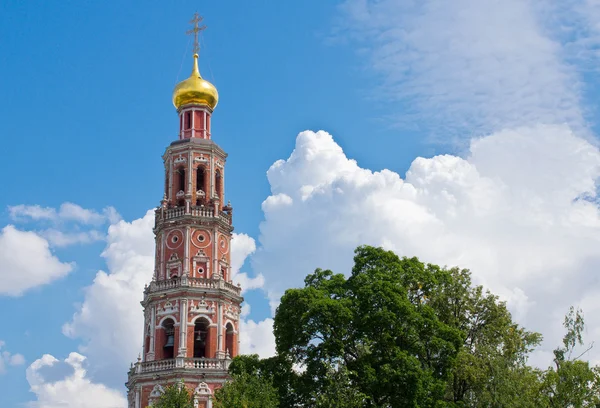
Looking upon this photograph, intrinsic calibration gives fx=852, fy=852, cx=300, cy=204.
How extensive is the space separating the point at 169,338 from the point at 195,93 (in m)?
18.2

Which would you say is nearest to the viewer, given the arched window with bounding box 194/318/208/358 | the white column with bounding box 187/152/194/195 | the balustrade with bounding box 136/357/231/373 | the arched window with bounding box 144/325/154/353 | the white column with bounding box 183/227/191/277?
the balustrade with bounding box 136/357/231/373

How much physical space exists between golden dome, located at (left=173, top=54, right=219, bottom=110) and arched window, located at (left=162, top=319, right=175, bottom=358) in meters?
16.7

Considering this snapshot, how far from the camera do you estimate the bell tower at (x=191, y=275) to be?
54969mm

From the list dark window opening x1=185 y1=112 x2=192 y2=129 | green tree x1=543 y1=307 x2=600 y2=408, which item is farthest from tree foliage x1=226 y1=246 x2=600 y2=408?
dark window opening x1=185 y1=112 x2=192 y2=129

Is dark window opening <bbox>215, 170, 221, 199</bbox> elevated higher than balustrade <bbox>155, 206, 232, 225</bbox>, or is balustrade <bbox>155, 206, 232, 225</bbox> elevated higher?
dark window opening <bbox>215, 170, 221, 199</bbox>

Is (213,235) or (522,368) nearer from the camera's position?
(522,368)

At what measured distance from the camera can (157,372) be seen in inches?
2157

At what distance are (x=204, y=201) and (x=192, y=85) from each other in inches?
359

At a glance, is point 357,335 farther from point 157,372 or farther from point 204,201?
point 204,201

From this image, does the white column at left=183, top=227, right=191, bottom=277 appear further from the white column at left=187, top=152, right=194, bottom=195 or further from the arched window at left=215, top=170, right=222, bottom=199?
the arched window at left=215, top=170, right=222, bottom=199

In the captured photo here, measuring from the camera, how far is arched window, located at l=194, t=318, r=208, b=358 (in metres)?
57.2

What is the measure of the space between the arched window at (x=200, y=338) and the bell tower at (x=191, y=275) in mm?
67

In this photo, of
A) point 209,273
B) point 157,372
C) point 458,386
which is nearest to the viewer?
point 458,386

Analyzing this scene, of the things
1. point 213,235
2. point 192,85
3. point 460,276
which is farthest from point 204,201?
point 460,276
